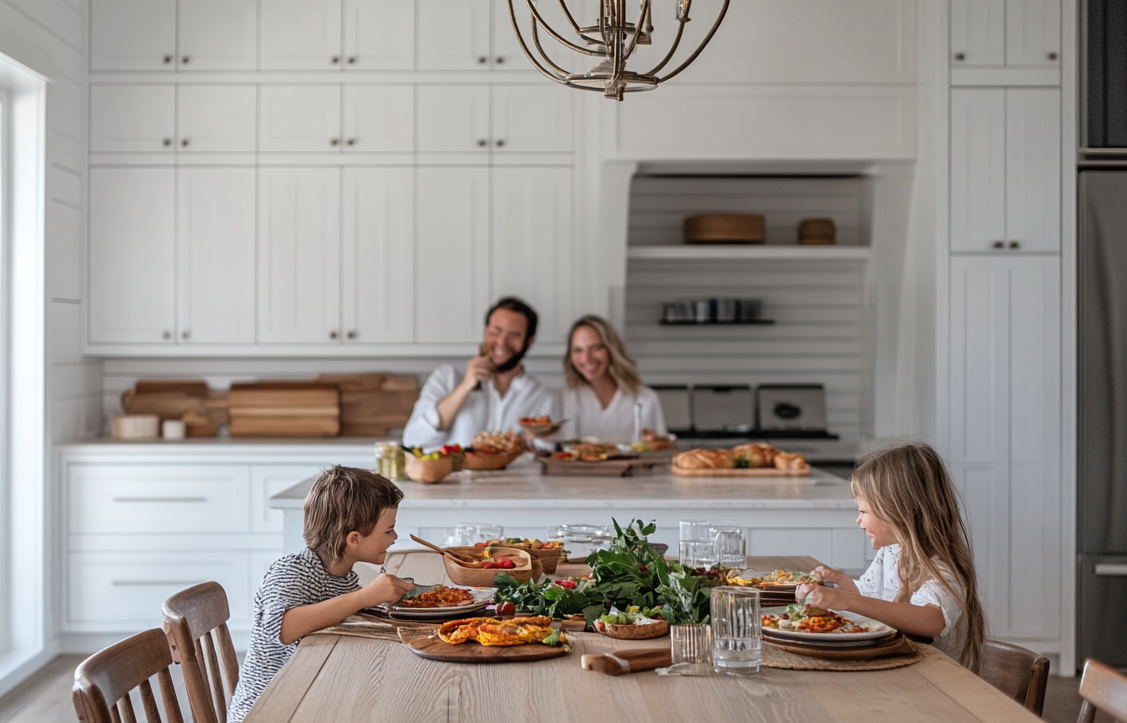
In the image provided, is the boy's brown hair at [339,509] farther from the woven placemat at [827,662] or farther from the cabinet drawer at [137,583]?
the cabinet drawer at [137,583]

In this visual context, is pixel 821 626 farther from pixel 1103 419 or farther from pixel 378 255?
pixel 378 255

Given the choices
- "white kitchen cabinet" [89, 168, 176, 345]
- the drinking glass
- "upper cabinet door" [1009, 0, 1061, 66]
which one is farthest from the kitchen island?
"upper cabinet door" [1009, 0, 1061, 66]

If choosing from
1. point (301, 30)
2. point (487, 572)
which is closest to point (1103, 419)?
point (487, 572)

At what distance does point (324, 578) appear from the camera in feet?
6.63

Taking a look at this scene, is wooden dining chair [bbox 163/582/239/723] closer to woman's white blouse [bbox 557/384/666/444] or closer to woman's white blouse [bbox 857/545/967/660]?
woman's white blouse [bbox 857/545/967/660]

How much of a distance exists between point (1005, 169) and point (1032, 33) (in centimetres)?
59

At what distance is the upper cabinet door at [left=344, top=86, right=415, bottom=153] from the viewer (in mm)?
4781

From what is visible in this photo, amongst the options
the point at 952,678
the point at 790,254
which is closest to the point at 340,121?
the point at 790,254

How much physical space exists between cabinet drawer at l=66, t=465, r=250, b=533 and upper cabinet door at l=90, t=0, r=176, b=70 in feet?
6.20

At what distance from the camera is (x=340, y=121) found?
15.7ft

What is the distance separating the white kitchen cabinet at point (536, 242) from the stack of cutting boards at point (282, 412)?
102cm

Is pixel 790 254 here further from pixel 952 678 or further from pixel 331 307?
pixel 952 678

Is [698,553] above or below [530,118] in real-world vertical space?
below

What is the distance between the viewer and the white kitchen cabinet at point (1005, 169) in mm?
4320
